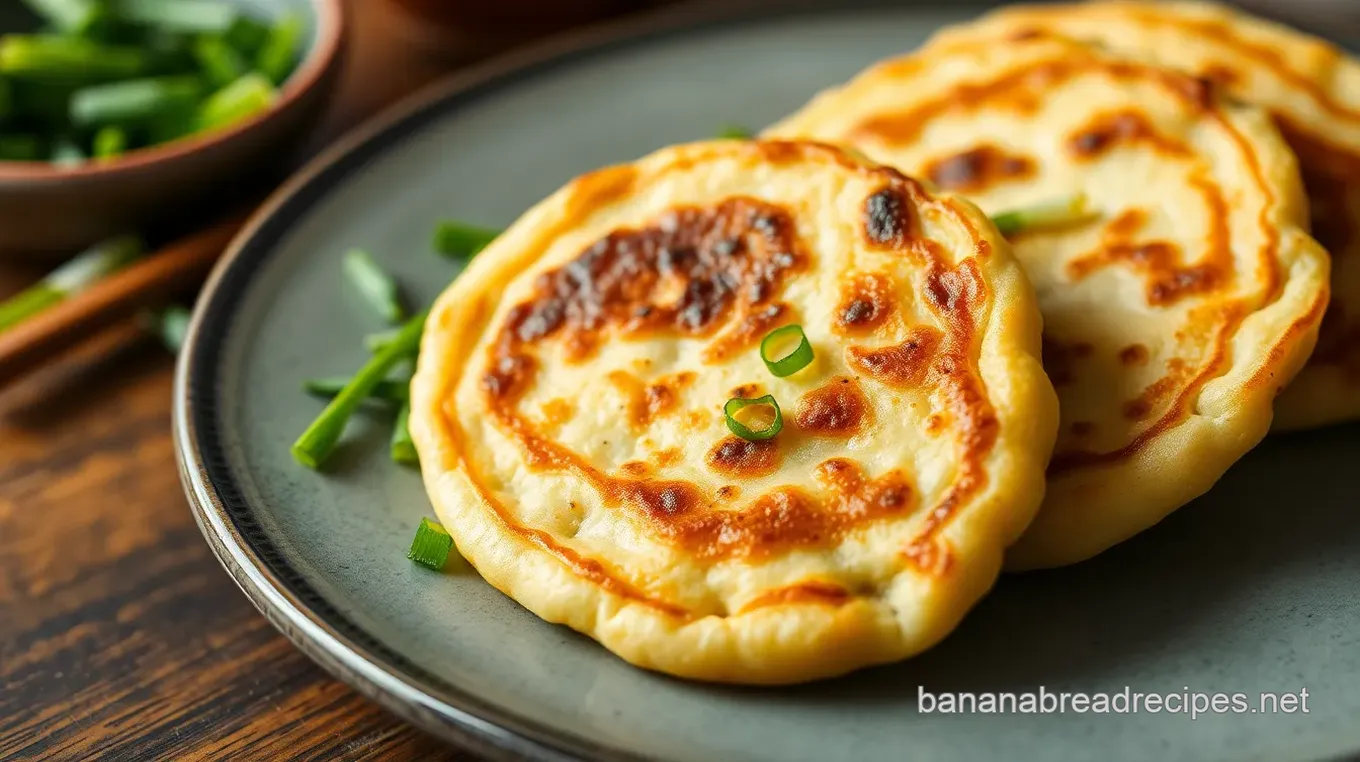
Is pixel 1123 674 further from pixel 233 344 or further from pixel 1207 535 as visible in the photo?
pixel 233 344

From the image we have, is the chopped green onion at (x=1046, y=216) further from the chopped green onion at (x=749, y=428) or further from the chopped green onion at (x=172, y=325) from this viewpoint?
the chopped green onion at (x=172, y=325)

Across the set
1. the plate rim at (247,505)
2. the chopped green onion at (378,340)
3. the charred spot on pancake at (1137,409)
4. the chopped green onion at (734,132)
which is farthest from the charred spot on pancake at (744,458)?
the chopped green onion at (734,132)

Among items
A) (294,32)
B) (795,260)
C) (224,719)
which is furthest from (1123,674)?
(294,32)

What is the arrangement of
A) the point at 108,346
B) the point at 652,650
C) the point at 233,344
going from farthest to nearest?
the point at 108,346, the point at 233,344, the point at 652,650

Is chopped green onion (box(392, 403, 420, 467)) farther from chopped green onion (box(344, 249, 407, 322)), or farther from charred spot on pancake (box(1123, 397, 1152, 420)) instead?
charred spot on pancake (box(1123, 397, 1152, 420))

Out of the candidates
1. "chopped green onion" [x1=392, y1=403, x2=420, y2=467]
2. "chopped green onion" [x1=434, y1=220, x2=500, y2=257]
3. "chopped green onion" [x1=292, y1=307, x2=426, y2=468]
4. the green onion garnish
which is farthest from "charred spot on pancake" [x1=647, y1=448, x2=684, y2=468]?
the green onion garnish

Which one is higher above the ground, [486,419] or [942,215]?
[942,215]
